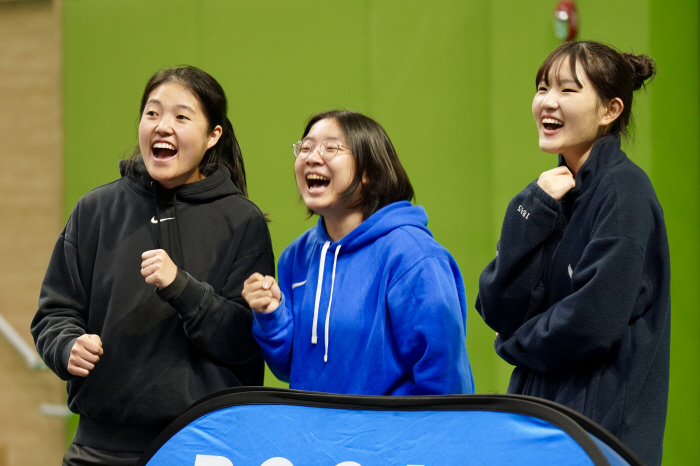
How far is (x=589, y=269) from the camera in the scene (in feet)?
4.19

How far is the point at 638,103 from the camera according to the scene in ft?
8.57

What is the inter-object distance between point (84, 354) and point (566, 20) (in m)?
2.12

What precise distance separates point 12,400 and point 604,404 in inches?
125

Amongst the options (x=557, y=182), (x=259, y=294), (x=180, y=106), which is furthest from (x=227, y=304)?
(x=557, y=182)

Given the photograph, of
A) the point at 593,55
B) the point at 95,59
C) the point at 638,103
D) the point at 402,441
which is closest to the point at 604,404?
the point at 402,441

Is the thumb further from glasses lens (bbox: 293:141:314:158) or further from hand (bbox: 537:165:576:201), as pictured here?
hand (bbox: 537:165:576:201)

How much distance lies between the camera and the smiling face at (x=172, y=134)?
1683mm

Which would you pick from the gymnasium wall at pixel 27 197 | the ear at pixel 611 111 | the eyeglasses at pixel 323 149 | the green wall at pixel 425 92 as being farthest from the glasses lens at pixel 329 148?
the gymnasium wall at pixel 27 197

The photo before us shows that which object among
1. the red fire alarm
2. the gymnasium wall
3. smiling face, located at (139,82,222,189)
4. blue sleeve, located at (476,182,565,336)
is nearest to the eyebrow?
smiling face, located at (139,82,222,189)

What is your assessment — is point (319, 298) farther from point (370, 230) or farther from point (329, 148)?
point (329, 148)

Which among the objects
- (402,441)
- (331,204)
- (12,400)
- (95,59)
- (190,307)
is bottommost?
(12,400)

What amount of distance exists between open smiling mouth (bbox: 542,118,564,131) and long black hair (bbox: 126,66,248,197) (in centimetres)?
80

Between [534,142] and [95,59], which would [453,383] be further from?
[95,59]

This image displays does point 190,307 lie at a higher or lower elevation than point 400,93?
lower
